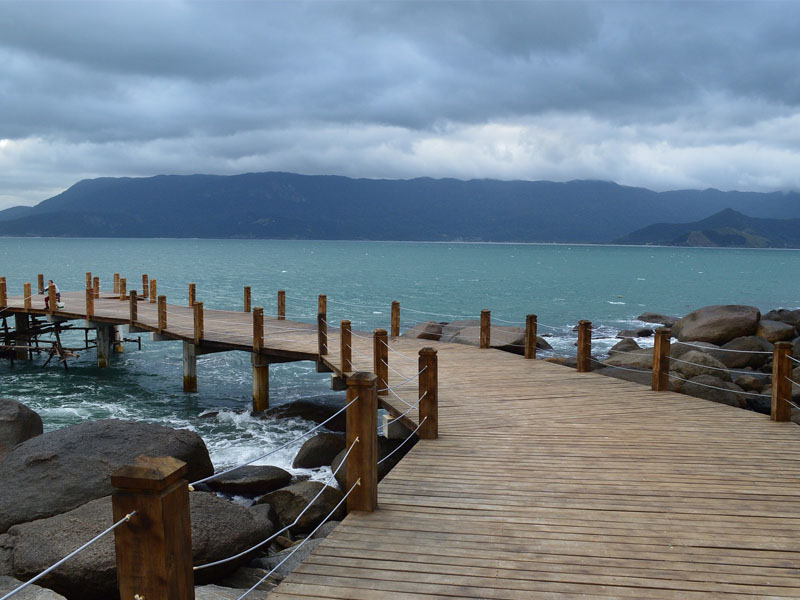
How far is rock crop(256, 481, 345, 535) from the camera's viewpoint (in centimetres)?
991

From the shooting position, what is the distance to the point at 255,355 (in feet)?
57.4

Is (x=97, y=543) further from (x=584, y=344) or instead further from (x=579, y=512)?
(x=584, y=344)

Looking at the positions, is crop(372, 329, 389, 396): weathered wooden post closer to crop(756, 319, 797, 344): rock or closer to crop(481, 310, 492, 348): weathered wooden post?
crop(481, 310, 492, 348): weathered wooden post

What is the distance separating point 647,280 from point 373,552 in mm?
95461

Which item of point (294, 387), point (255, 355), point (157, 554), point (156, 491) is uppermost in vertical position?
point (156, 491)

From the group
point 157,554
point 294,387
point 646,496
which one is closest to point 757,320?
point 294,387

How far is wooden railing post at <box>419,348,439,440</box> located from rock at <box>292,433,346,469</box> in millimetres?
5624

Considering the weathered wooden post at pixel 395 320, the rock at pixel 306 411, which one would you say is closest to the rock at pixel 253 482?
the rock at pixel 306 411

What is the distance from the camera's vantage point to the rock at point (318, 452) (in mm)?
13453

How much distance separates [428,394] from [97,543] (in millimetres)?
4321

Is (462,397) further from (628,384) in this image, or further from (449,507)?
(449,507)

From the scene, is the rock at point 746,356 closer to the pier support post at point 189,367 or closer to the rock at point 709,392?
the rock at point 709,392

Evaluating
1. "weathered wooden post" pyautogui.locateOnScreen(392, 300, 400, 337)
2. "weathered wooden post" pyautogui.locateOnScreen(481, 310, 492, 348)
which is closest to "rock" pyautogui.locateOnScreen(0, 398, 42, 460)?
"weathered wooden post" pyautogui.locateOnScreen(392, 300, 400, 337)

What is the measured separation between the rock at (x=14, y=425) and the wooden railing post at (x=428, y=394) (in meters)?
8.52
